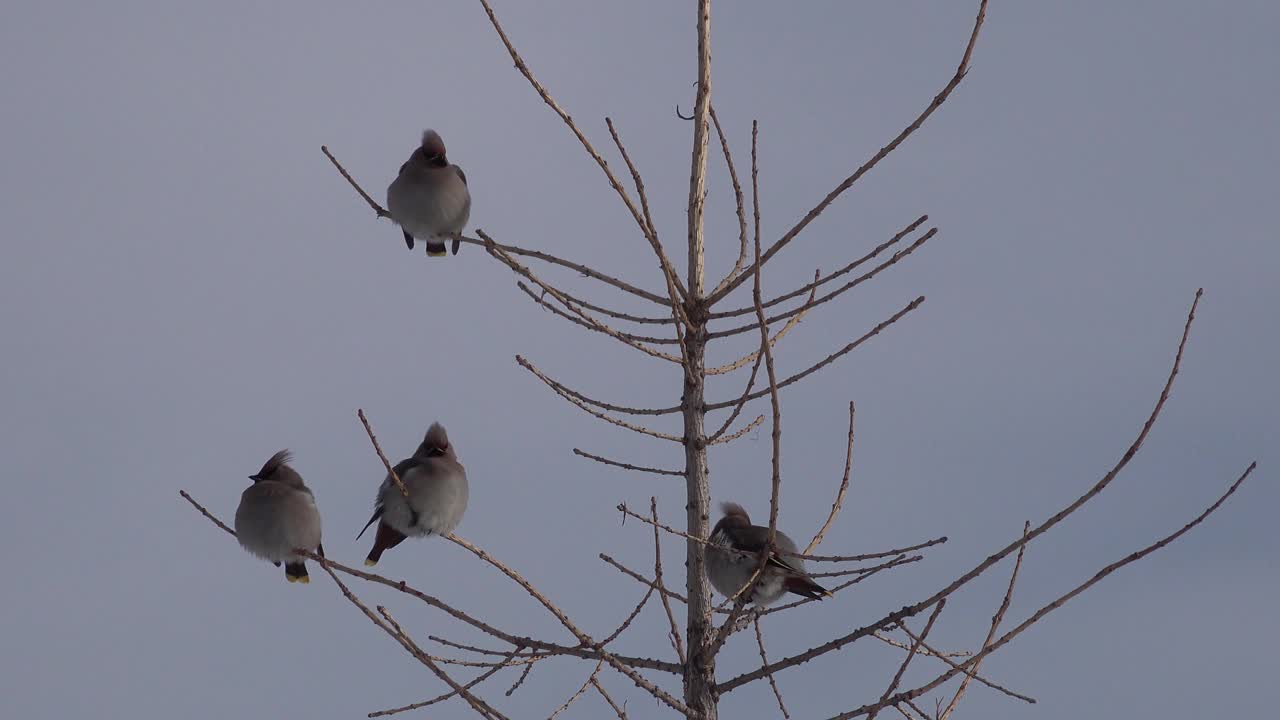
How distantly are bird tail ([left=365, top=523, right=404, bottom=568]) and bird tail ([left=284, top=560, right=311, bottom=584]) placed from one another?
0.36 metres

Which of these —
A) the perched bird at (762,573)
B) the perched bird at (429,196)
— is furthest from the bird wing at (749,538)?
the perched bird at (429,196)

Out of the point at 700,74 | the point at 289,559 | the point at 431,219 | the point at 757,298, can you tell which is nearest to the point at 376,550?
the point at 289,559

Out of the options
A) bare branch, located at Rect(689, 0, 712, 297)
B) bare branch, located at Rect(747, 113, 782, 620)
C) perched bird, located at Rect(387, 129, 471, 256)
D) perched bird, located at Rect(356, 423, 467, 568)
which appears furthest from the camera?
perched bird, located at Rect(387, 129, 471, 256)

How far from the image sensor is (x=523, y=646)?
4723 millimetres

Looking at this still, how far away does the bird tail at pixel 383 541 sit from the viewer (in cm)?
633

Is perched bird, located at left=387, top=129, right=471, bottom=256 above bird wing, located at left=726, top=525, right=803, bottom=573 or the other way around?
above

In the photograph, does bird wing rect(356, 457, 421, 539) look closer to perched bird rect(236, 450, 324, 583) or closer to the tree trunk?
perched bird rect(236, 450, 324, 583)

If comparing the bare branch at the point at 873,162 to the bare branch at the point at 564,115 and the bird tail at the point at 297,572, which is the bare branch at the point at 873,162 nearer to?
the bare branch at the point at 564,115

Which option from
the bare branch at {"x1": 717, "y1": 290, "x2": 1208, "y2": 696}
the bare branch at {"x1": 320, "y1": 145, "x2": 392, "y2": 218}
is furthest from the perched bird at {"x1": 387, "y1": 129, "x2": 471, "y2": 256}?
the bare branch at {"x1": 717, "y1": 290, "x2": 1208, "y2": 696}

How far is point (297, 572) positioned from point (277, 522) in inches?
19.6

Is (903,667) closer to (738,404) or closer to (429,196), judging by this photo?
(738,404)

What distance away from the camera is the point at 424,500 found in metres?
6.11

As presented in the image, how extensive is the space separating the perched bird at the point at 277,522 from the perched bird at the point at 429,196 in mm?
2063

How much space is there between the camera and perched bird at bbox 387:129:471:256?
25.8ft
